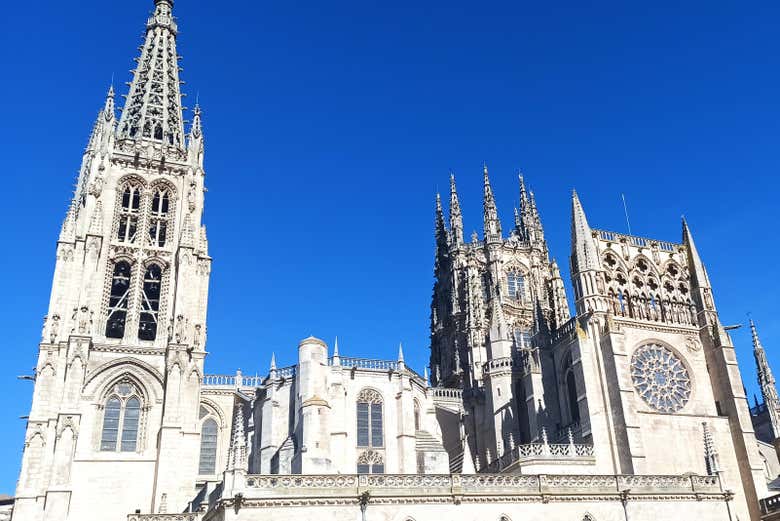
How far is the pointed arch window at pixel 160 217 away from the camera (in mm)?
46906

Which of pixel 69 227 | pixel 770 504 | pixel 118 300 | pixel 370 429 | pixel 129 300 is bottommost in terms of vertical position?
pixel 770 504

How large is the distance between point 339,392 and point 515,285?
21155 mm

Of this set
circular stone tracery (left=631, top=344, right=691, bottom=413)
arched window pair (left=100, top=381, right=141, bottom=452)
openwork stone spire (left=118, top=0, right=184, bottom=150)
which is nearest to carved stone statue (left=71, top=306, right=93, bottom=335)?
arched window pair (left=100, top=381, right=141, bottom=452)

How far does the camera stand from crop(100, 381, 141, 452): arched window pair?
39.3 m

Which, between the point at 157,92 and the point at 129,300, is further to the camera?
the point at 157,92

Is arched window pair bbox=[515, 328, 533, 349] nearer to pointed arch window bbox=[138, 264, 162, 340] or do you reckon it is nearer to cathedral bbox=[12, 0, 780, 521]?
cathedral bbox=[12, 0, 780, 521]

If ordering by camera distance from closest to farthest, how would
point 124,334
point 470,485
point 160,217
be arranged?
point 470,485
point 124,334
point 160,217

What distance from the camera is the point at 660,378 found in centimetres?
3925

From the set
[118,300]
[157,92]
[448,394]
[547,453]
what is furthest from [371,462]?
[157,92]

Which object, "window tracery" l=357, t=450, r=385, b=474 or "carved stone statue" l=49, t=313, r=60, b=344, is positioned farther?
"carved stone statue" l=49, t=313, r=60, b=344

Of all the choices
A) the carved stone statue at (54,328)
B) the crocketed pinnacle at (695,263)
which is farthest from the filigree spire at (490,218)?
the carved stone statue at (54,328)

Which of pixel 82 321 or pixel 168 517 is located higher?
pixel 82 321

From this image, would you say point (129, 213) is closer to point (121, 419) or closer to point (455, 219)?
point (121, 419)

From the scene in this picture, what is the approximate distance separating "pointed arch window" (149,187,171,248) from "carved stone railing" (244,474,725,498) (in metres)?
26.8
